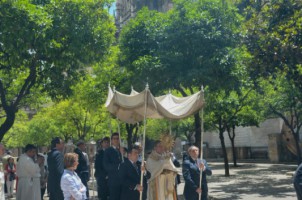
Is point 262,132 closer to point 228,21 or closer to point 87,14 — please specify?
point 228,21

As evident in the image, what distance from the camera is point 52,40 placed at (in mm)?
11297

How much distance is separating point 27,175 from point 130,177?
130 inches

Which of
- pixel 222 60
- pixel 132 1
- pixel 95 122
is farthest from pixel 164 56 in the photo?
pixel 132 1

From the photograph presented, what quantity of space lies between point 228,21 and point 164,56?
2.70 meters

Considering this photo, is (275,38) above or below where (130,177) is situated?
above

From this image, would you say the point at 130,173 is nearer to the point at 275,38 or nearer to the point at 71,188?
the point at 71,188

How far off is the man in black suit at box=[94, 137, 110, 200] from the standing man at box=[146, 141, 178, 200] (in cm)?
248

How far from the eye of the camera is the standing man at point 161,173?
850 centimetres

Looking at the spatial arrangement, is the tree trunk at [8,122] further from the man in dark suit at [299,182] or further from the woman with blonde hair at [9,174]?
the man in dark suit at [299,182]

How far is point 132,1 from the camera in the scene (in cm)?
7469

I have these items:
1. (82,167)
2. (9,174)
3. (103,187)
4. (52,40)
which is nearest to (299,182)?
(82,167)

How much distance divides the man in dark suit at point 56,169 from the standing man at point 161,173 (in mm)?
1795

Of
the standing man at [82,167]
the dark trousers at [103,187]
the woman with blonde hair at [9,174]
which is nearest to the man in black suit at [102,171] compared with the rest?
the dark trousers at [103,187]

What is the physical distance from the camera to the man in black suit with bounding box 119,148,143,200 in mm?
7848
